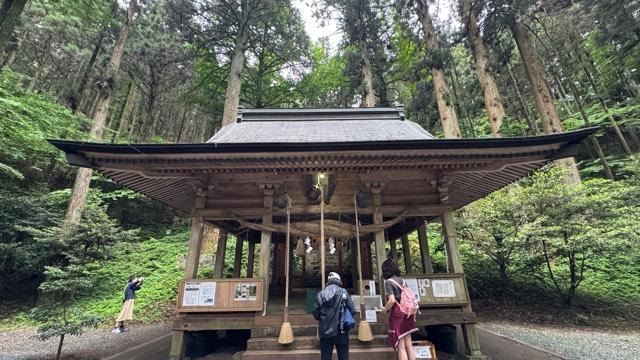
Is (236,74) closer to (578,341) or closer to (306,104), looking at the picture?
(306,104)

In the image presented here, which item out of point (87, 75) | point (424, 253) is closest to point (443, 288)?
point (424, 253)

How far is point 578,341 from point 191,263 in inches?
357

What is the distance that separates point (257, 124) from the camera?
31.3ft

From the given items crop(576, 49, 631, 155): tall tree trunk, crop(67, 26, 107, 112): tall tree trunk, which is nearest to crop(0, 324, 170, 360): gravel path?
crop(67, 26, 107, 112): tall tree trunk

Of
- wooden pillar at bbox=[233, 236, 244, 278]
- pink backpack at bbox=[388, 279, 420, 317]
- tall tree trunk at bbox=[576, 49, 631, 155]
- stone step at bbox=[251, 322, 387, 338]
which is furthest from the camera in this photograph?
tall tree trunk at bbox=[576, 49, 631, 155]

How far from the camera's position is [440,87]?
1300 cm

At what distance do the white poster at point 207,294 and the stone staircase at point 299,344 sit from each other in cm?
102

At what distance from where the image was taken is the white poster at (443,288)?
5656 mm

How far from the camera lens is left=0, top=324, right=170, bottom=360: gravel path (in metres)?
6.23

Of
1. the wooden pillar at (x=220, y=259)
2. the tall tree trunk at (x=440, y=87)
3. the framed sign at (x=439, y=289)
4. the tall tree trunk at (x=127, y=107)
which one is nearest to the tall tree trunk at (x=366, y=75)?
the tall tree trunk at (x=440, y=87)

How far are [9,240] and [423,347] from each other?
15484 millimetres

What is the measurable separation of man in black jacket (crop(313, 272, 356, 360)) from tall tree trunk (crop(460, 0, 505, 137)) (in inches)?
447

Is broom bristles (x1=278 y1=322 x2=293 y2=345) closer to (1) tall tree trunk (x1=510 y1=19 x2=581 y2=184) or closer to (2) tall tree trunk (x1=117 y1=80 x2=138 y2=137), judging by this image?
(1) tall tree trunk (x1=510 y1=19 x2=581 y2=184)

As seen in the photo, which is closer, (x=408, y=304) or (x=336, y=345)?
(x=336, y=345)
